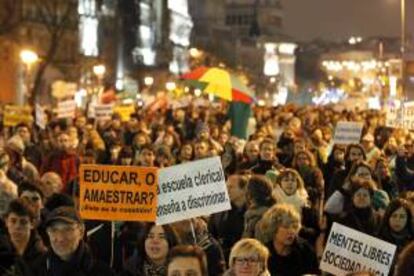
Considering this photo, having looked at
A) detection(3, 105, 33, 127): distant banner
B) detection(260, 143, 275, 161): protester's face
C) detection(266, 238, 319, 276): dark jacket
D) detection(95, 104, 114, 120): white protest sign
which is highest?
detection(95, 104, 114, 120): white protest sign

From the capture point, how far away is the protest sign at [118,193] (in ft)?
Answer: 25.2

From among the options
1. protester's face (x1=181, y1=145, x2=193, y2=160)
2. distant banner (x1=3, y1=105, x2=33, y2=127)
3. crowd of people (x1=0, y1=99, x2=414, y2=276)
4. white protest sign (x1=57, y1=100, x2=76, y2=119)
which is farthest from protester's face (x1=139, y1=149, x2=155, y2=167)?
white protest sign (x1=57, y1=100, x2=76, y2=119)

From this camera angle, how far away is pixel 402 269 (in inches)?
153

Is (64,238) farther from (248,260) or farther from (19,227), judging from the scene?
(248,260)

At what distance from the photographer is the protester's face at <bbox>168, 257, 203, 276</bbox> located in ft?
18.9

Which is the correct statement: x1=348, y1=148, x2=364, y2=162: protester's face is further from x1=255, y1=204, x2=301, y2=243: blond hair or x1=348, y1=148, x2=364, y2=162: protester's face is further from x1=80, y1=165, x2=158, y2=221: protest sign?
x1=80, y1=165, x2=158, y2=221: protest sign

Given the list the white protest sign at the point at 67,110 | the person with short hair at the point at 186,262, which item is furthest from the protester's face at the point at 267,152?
the white protest sign at the point at 67,110

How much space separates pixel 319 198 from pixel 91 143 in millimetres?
5472

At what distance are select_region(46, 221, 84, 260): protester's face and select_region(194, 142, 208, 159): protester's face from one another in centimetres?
779

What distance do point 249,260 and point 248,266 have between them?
4 centimetres

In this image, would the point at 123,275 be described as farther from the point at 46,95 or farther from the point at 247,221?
the point at 46,95

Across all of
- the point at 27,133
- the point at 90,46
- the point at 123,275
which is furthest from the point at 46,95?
the point at 123,275

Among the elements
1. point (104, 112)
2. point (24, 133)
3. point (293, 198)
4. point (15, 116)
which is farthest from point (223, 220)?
point (104, 112)

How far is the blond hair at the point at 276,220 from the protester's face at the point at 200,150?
6458 millimetres
